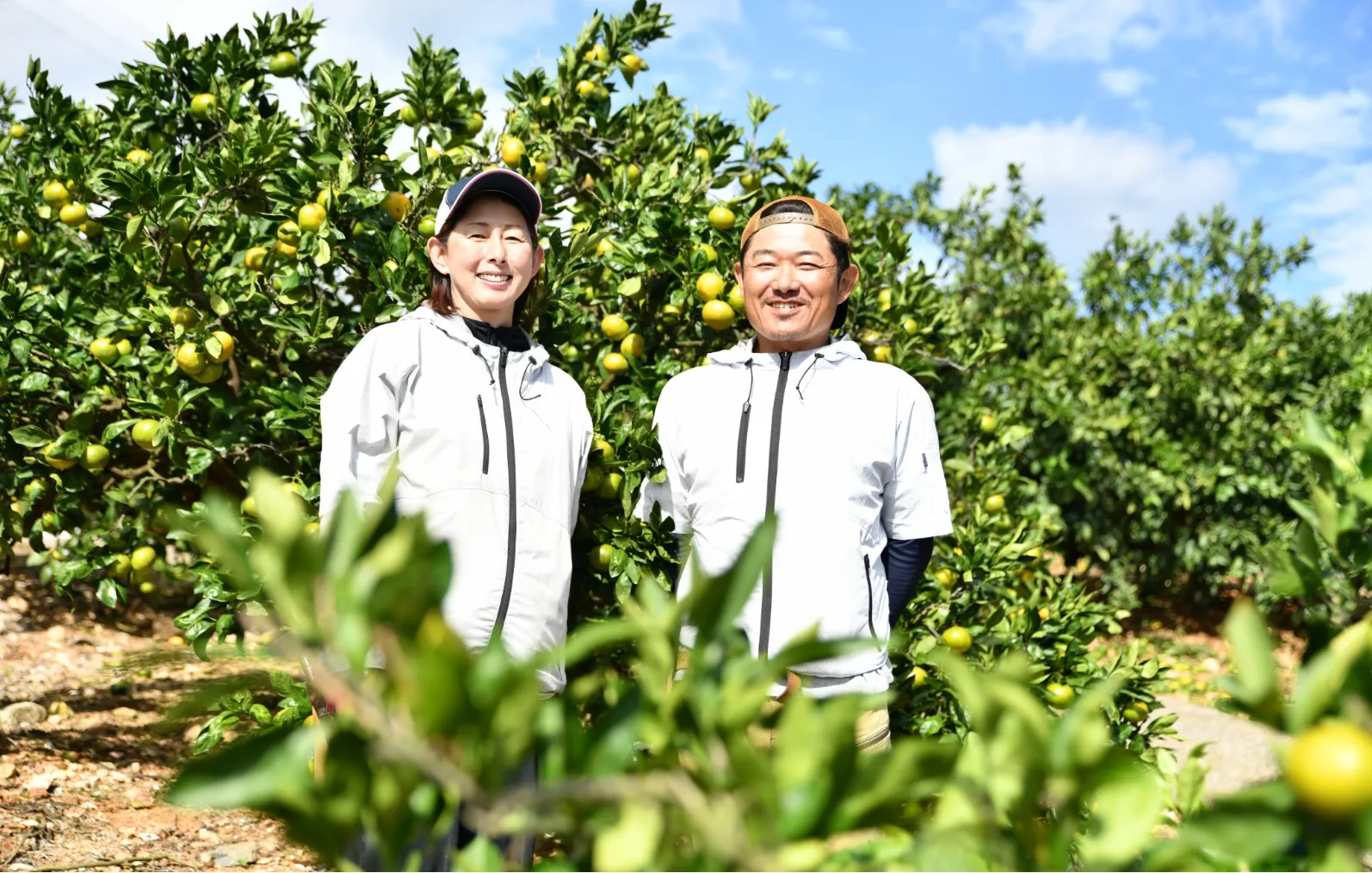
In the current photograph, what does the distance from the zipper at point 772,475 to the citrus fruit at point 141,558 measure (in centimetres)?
232

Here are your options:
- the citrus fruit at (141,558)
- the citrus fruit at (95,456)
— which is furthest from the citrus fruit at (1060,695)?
the citrus fruit at (95,456)

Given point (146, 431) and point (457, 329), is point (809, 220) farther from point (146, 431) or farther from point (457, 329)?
point (146, 431)

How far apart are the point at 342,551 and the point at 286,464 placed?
109 inches

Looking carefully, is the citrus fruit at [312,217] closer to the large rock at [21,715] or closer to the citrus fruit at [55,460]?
the citrus fruit at [55,460]

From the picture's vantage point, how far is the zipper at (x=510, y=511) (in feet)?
6.40

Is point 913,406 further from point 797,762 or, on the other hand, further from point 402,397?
point 797,762

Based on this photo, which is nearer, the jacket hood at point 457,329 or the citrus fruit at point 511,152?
the jacket hood at point 457,329

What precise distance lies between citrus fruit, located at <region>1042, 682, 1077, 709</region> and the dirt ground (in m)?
2.24

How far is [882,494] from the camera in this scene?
2277mm

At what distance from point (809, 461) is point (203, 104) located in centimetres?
264

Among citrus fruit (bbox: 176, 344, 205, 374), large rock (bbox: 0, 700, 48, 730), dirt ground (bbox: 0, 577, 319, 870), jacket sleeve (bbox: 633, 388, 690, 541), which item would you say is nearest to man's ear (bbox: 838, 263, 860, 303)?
jacket sleeve (bbox: 633, 388, 690, 541)

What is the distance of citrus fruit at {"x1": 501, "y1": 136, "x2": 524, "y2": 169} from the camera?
3195mm

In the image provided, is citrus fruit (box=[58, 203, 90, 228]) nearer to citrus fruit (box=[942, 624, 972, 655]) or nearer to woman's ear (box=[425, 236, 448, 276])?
woman's ear (box=[425, 236, 448, 276])

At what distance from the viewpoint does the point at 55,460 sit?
3238 millimetres
